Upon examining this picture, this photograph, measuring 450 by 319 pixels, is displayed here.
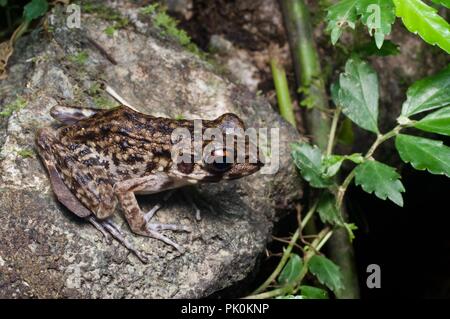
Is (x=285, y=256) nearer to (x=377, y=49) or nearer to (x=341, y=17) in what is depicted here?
(x=377, y=49)

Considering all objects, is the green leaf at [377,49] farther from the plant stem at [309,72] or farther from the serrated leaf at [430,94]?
the plant stem at [309,72]

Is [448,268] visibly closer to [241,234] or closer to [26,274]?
[241,234]

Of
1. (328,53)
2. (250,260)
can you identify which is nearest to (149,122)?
(250,260)

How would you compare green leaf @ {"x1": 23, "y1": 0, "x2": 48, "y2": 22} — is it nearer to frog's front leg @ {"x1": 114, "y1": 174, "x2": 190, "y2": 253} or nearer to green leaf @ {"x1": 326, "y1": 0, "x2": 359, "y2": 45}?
frog's front leg @ {"x1": 114, "y1": 174, "x2": 190, "y2": 253}

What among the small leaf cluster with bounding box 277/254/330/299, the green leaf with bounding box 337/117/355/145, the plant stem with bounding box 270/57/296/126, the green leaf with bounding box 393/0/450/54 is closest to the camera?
the green leaf with bounding box 393/0/450/54

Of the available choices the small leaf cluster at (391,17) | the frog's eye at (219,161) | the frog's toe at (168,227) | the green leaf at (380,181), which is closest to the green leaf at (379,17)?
the small leaf cluster at (391,17)

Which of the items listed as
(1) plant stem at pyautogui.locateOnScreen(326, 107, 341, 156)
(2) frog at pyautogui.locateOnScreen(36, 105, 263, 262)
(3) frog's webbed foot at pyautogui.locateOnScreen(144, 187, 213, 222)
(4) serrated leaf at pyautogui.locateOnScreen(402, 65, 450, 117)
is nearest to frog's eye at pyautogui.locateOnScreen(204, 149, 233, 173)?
(2) frog at pyautogui.locateOnScreen(36, 105, 263, 262)

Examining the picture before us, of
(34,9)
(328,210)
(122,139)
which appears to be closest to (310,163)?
(328,210)
